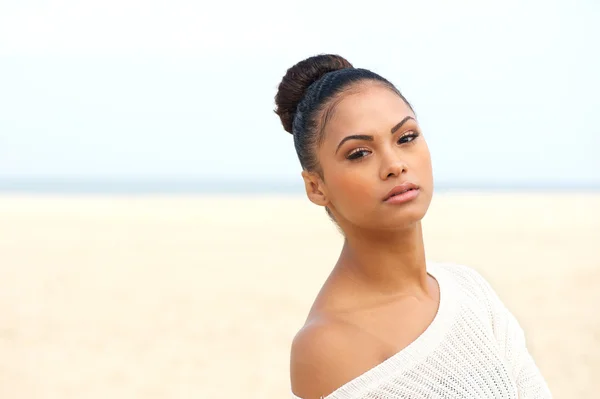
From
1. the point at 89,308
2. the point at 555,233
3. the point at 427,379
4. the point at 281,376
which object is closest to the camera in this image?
the point at 427,379

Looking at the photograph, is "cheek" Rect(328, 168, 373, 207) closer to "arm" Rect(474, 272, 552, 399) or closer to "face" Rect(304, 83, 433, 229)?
"face" Rect(304, 83, 433, 229)

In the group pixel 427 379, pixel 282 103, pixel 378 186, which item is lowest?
pixel 427 379

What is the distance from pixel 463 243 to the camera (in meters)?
20.5

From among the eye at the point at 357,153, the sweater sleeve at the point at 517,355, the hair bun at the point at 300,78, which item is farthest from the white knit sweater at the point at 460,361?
the hair bun at the point at 300,78

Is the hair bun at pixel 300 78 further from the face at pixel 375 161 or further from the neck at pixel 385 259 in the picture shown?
the neck at pixel 385 259

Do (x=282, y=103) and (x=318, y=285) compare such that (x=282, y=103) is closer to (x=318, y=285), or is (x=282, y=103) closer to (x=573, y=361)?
(x=573, y=361)

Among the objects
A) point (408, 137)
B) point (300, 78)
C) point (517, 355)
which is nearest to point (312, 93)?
point (300, 78)

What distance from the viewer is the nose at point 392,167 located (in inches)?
96.4

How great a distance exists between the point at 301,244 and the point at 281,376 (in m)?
11.5

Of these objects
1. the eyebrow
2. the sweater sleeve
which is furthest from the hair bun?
the sweater sleeve

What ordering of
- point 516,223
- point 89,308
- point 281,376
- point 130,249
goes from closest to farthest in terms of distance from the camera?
point 281,376 → point 89,308 → point 130,249 → point 516,223

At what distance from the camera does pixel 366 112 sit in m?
2.56

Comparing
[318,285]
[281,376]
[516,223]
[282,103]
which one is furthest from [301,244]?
[282,103]

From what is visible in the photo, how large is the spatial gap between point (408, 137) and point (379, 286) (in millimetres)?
501
